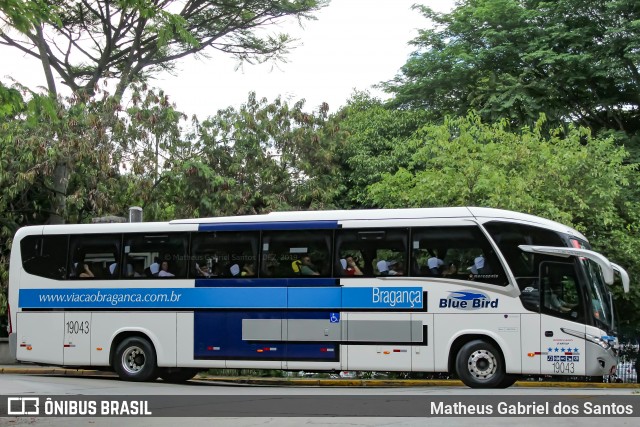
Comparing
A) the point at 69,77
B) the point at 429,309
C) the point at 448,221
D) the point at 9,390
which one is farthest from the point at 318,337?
the point at 69,77

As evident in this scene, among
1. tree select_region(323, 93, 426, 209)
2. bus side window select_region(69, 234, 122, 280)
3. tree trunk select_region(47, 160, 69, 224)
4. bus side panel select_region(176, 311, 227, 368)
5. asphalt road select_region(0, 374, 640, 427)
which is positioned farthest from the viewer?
tree select_region(323, 93, 426, 209)

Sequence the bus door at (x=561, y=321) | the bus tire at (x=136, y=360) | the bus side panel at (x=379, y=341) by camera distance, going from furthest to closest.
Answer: the bus tire at (x=136, y=360) < the bus side panel at (x=379, y=341) < the bus door at (x=561, y=321)

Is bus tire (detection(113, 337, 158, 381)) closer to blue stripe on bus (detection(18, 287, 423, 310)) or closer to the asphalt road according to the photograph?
the asphalt road

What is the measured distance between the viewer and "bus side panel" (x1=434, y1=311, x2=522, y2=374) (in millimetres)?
16500

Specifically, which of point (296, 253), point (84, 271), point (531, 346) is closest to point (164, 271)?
point (84, 271)

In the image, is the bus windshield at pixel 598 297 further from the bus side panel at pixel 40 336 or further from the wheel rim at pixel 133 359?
the bus side panel at pixel 40 336

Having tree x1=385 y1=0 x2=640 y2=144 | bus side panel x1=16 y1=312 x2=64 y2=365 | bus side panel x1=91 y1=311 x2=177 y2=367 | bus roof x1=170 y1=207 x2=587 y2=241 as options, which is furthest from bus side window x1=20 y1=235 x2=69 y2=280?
tree x1=385 y1=0 x2=640 y2=144

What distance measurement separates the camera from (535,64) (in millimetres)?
35656

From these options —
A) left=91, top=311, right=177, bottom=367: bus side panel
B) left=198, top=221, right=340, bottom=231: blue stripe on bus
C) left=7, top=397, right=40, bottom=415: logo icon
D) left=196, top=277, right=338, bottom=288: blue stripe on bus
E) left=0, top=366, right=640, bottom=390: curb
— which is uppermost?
left=198, top=221, right=340, bottom=231: blue stripe on bus

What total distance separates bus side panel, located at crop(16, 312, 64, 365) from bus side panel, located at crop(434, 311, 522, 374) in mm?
8041

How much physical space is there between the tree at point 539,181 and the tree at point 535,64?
4.50 m

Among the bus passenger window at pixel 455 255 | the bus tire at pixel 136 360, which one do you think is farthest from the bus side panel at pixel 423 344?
the bus tire at pixel 136 360

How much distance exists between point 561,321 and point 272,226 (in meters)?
5.72

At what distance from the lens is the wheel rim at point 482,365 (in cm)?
1667
